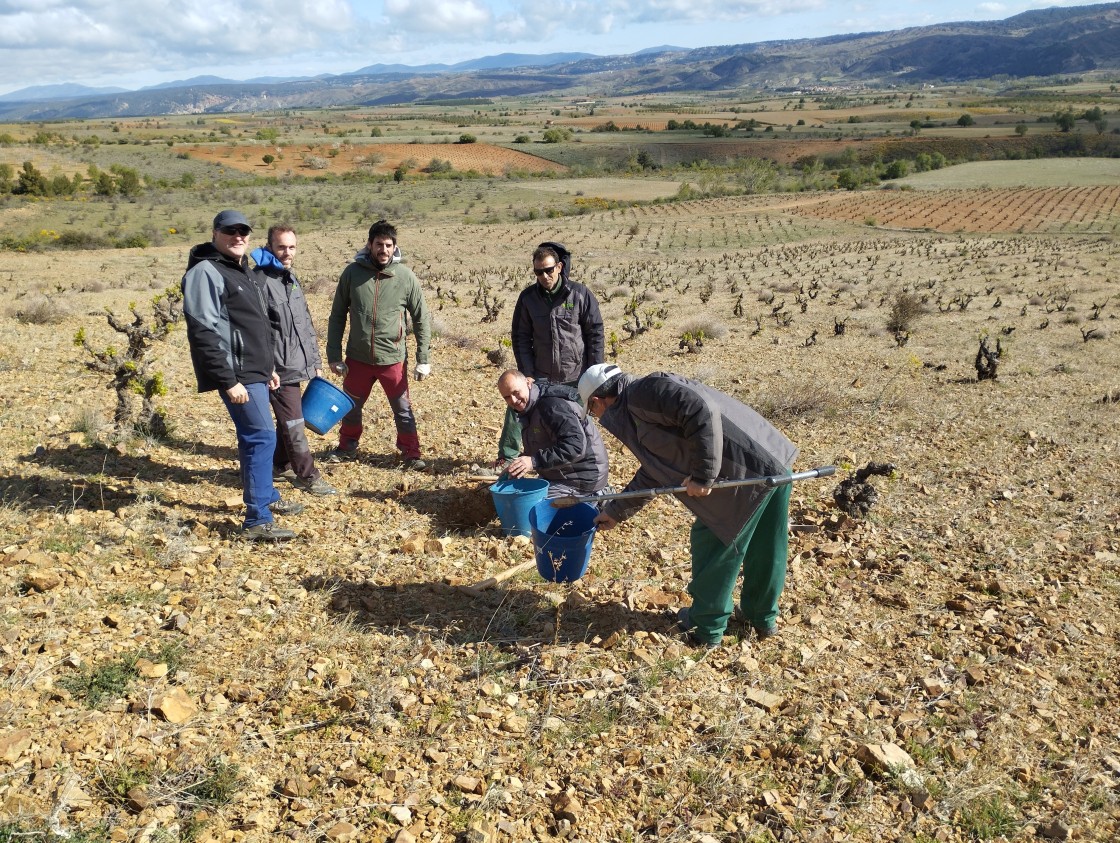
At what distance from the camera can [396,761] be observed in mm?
2996

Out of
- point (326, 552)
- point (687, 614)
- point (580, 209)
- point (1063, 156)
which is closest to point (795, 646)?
point (687, 614)

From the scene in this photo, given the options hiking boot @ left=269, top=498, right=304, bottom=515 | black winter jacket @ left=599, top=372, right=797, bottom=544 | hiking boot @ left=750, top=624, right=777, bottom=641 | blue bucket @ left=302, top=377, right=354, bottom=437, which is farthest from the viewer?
blue bucket @ left=302, top=377, right=354, bottom=437

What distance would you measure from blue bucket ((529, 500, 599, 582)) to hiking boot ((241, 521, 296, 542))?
58.6 inches

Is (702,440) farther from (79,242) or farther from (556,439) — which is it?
(79,242)

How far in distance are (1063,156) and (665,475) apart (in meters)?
77.1

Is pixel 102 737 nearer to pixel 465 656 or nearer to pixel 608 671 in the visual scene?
pixel 465 656

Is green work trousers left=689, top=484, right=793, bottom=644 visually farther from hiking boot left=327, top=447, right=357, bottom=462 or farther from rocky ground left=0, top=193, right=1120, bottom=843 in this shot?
hiking boot left=327, top=447, right=357, bottom=462

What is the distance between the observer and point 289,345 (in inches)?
199

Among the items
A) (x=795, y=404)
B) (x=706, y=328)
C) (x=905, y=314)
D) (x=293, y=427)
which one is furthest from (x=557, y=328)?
(x=905, y=314)

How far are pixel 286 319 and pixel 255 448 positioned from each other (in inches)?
39.1

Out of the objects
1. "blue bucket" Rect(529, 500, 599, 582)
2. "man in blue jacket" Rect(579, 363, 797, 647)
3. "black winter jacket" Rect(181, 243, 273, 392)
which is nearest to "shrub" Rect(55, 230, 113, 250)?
"black winter jacket" Rect(181, 243, 273, 392)

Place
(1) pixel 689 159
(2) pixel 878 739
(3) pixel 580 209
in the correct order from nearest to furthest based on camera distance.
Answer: (2) pixel 878 739
(3) pixel 580 209
(1) pixel 689 159

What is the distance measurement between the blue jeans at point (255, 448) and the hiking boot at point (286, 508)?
0.35 m

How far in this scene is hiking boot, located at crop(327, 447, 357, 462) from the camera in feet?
19.9
